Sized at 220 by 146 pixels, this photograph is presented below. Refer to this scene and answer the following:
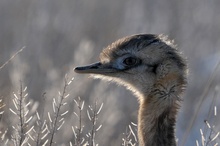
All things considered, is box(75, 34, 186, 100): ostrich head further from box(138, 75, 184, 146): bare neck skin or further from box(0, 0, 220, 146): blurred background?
box(0, 0, 220, 146): blurred background

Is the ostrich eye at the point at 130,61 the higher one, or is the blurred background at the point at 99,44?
the blurred background at the point at 99,44

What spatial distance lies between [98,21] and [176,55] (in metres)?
8.01

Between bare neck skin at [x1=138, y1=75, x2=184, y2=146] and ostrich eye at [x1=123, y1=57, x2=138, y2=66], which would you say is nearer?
bare neck skin at [x1=138, y1=75, x2=184, y2=146]

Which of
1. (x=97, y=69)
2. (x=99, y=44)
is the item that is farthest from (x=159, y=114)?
(x=99, y=44)

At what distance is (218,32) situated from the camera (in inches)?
560

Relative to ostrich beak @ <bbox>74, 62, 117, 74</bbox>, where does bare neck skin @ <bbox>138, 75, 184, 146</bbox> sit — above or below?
below

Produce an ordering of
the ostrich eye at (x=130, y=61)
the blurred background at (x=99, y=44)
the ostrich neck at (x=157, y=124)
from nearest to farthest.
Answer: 1. the ostrich neck at (x=157, y=124)
2. the ostrich eye at (x=130, y=61)
3. the blurred background at (x=99, y=44)

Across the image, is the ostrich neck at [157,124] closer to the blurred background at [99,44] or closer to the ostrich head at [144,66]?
the ostrich head at [144,66]

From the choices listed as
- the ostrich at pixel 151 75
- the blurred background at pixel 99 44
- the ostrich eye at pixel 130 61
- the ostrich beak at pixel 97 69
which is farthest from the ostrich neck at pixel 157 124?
the blurred background at pixel 99 44

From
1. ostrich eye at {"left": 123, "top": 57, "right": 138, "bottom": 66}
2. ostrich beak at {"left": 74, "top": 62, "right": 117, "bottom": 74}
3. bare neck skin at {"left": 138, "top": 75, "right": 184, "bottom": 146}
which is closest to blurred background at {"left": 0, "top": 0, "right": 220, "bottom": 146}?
ostrich beak at {"left": 74, "top": 62, "right": 117, "bottom": 74}

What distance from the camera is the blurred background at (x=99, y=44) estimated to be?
10.3 metres

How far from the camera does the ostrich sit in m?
6.56

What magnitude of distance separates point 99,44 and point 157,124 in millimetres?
6645

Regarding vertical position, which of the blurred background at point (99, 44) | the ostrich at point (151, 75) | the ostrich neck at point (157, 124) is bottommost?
the ostrich neck at point (157, 124)
